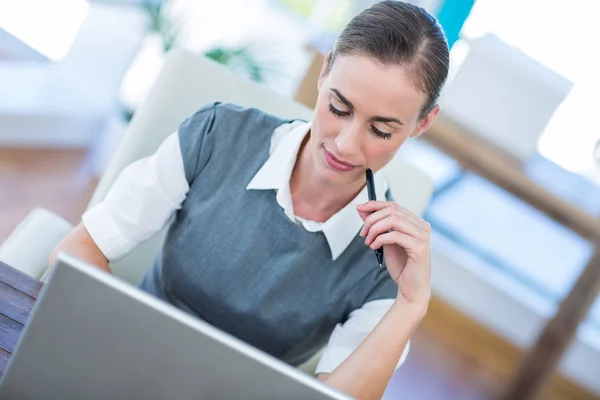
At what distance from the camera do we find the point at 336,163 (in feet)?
3.81

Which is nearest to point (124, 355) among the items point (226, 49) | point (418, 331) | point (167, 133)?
point (167, 133)

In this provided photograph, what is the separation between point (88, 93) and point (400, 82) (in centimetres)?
214

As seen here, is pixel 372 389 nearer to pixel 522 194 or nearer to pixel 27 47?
pixel 522 194

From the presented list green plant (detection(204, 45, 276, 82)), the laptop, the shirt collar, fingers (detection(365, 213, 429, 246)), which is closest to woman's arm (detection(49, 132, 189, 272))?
the shirt collar

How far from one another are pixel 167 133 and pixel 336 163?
36 cm

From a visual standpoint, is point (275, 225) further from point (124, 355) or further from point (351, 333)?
point (124, 355)

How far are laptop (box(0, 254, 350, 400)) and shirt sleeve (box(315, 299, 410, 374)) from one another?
571mm

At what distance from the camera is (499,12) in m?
2.83

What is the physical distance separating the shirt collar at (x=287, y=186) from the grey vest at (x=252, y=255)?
0.05 ft

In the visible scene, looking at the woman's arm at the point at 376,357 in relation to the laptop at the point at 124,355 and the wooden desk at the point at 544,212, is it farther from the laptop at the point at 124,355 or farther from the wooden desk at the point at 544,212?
the wooden desk at the point at 544,212

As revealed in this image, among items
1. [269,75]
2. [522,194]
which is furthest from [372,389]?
[269,75]

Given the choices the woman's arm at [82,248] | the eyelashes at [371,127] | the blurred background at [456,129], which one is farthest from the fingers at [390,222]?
the blurred background at [456,129]

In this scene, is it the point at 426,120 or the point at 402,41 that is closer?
the point at 402,41

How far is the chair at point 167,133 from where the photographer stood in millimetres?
1263
